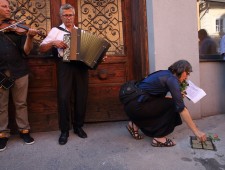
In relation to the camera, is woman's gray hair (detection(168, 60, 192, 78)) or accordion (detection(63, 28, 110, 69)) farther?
accordion (detection(63, 28, 110, 69))

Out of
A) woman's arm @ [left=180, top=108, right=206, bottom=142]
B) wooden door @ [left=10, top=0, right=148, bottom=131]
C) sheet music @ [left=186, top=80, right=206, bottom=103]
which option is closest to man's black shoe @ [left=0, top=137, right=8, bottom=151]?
wooden door @ [left=10, top=0, right=148, bottom=131]

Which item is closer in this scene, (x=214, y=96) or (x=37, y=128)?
(x=37, y=128)

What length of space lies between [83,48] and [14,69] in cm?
90

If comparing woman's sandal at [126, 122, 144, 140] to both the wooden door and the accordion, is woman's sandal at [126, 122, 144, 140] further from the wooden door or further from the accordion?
the accordion

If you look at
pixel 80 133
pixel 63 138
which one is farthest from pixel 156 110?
pixel 63 138

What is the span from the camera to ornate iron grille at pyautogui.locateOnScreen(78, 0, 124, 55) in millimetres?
4246

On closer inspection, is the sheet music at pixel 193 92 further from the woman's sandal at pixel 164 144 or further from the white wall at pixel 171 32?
the white wall at pixel 171 32

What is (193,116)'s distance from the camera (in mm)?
4426

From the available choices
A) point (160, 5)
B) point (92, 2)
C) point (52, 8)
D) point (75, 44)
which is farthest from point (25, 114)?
point (160, 5)

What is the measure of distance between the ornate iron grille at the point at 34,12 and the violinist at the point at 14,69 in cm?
62

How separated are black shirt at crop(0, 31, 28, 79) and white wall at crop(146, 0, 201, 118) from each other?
1844 mm

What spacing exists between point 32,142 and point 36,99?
68 centimetres

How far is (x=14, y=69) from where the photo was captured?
339 centimetres

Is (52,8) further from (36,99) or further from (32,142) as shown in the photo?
(32,142)
